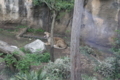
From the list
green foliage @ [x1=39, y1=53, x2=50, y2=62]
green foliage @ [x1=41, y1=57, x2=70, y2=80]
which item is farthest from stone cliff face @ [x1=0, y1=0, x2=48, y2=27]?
green foliage @ [x1=41, y1=57, x2=70, y2=80]

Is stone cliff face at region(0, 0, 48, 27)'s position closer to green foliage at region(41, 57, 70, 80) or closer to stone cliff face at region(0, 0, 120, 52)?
stone cliff face at region(0, 0, 120, 52)

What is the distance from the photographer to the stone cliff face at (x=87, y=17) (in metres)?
12.7

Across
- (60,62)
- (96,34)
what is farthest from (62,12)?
(60,62)

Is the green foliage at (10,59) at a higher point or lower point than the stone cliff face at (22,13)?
lower

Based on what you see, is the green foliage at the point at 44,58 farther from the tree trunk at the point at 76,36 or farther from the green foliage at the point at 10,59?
the tree trunk at the point at 76,36

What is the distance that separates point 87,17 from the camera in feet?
44.2

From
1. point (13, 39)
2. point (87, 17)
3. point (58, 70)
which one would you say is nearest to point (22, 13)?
point (13, 39)

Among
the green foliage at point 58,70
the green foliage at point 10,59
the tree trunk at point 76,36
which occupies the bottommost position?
the green foliage at point 58,70

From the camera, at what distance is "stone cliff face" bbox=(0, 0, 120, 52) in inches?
501

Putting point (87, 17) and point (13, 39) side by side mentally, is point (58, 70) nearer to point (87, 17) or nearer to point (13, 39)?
point (13, 39)

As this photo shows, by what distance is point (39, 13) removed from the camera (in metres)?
15.1

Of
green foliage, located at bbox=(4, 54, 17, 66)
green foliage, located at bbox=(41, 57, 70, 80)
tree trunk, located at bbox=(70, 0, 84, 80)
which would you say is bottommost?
green foliage, located at bbox=(41, 57, 70, 80)

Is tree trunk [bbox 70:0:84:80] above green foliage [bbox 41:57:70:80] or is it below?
above

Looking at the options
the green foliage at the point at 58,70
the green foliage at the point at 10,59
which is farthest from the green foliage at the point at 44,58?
the green foliage at the point at 10,59
